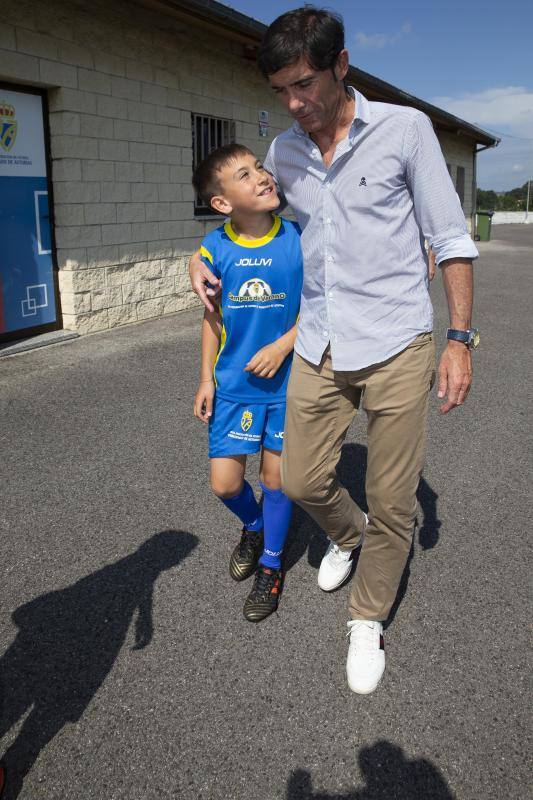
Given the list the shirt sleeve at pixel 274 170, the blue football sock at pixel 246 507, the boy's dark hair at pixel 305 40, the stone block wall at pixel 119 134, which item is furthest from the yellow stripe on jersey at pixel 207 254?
the stone block wall at pixel 119 134

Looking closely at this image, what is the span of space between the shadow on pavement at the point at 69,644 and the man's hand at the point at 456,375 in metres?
1.47

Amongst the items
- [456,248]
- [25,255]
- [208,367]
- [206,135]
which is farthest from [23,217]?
[456,248]

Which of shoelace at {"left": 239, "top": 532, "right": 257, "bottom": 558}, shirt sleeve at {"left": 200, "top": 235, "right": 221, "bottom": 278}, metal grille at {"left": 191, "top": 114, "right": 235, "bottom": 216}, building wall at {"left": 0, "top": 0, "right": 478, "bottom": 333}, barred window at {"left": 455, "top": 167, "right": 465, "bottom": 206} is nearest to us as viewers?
shirt sleeve at {"left": 200, "top": 235, "right": 221, "bottom": 278}

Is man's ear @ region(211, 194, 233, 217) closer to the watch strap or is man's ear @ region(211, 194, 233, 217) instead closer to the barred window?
the watch strap

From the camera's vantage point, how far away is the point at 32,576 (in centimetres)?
301

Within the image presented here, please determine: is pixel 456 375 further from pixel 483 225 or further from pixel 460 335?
pixel 483 225

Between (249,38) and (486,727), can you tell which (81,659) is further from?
(249,38)

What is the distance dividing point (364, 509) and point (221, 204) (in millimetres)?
1894

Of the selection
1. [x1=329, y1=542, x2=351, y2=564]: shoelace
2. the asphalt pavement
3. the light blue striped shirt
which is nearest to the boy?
the light blue striped shirt

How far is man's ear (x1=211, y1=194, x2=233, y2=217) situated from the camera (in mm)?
2602

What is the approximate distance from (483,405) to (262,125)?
7.44m

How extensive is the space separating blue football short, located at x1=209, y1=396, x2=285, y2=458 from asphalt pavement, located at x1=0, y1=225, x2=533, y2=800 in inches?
25.7

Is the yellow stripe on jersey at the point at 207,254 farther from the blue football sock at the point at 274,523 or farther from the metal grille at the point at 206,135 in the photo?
the metal grille at the point at 206,135

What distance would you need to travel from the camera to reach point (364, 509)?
3703 millimetres
